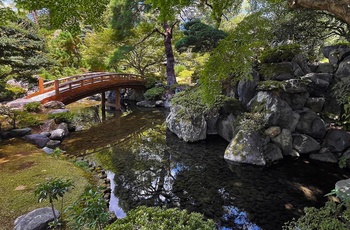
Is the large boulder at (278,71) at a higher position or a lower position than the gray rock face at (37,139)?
higher

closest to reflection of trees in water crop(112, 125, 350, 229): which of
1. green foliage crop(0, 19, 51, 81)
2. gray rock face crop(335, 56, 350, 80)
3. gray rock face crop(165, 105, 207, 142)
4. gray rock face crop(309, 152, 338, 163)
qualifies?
gray rock face crop(309, 152, 338, 163)

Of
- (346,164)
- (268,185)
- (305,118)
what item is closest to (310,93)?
(305,118)

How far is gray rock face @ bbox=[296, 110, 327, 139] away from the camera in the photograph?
349 inches

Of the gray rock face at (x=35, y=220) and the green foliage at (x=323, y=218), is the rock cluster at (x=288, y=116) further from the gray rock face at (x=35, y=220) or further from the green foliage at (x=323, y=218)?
the gray rock face at (x=35, y=220)

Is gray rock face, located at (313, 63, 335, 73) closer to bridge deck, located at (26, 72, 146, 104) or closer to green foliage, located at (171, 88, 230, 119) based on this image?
green foliage, located at (171, 88, 230, 119)

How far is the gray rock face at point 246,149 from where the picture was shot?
317 inches

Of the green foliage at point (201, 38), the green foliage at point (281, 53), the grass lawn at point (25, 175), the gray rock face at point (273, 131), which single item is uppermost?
the green foliage at point (201, 38)

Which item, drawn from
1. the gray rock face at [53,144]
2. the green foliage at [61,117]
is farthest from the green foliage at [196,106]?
the green foliage at [61,117]

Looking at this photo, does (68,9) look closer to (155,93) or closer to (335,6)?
(335,6)

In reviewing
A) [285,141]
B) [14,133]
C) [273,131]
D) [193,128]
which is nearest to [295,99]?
[273,131]

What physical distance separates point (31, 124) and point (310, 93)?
12.5 meters

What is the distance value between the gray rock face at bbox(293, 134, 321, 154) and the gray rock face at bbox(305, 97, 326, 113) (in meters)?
1.60

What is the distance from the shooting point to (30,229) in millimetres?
3863

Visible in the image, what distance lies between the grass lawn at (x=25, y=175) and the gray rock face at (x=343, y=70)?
34.4ft
